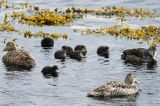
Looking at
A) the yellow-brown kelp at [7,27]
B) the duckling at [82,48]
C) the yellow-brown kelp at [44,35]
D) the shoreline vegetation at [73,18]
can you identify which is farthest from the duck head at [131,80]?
the yellow-brown kelp at [7,27]

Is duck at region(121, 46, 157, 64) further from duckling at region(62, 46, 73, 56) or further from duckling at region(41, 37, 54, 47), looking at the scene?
duckling at region(41, 37, 54, 47)

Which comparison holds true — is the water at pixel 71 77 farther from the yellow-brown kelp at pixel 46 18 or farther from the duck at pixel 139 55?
the yellow-brown kelp at pixel 46 18

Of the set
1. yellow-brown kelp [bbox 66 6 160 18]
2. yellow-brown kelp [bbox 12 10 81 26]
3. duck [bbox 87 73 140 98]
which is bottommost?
yellow-brown kelp [bbox 66 6 160 18]

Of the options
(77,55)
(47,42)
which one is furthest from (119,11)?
(77,55)

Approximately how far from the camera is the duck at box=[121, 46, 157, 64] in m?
34.2

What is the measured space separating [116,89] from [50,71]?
4.61 metres

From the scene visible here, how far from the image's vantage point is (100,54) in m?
35.7

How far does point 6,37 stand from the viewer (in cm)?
4009

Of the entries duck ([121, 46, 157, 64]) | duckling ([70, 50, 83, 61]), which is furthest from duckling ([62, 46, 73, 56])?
Result: duck ([121, 46, 157, 64])

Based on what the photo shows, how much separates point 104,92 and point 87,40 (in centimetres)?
1373

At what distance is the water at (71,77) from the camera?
83.3 ft

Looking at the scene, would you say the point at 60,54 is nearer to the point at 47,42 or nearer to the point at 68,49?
the point at 68,49

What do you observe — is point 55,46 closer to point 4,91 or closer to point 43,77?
point 43,77

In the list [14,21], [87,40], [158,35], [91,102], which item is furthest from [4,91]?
[14,21]
